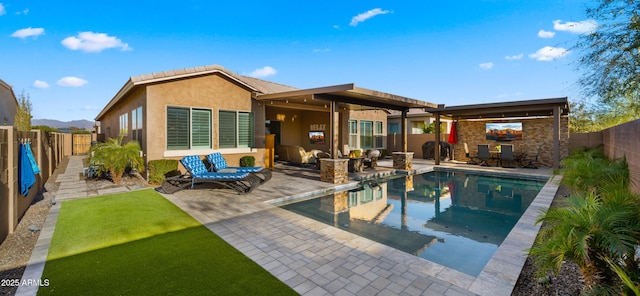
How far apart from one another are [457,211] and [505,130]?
1273cm

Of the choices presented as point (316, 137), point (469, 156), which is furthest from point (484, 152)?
point (316, 137)

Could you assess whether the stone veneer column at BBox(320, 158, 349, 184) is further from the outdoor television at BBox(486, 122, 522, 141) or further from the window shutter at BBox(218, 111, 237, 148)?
the outdoor television at BBox(486, 122, 522, 141)

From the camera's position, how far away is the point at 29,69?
21922 mm

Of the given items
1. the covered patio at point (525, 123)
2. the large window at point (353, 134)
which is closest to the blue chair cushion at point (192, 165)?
the large window at point (353, 134)

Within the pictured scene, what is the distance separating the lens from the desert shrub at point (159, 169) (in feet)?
29.5

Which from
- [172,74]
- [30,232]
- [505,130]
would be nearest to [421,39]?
[505,130]

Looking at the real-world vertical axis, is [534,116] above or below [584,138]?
above

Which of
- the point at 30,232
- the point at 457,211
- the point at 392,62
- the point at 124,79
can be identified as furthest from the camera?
the point at 392,62

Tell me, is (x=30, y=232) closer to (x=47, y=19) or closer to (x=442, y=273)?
(x=442, y=273)

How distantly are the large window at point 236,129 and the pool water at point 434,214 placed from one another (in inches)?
176

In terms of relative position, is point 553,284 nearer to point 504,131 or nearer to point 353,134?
point 353,134

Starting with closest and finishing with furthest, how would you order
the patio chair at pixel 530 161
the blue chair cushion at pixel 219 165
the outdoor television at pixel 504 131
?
the blue chair cushion at pixel 219 165, the patio chair at pixel 530 161, the outdoor television at pixel 504 131

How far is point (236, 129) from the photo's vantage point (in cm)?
1107

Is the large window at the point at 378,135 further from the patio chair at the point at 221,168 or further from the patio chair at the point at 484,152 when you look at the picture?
the patio chair at the point at 221,168
